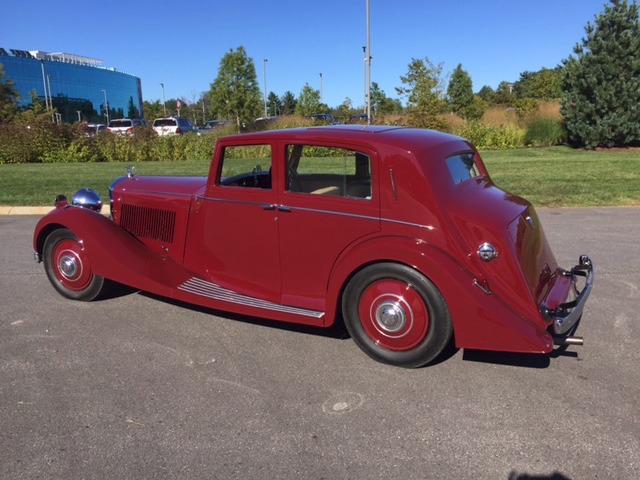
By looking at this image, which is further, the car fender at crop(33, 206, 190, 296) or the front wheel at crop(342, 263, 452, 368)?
the car fender at crop(33, 206, 190, 296)

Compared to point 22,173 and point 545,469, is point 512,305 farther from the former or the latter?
point 22,173

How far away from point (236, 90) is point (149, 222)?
2771 centimetres

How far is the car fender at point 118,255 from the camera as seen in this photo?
4.43 metres

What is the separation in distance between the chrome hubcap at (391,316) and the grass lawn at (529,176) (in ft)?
23.8

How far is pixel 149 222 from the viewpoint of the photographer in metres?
4.78

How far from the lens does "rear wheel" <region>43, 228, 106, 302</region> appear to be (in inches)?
191

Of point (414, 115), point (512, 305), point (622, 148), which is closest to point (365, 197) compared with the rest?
point (512, 305)

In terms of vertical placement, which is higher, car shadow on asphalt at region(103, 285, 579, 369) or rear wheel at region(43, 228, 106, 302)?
rear wheel at region(43, 228, 106, 302)

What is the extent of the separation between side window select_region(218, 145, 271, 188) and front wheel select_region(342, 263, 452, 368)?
1168 mm

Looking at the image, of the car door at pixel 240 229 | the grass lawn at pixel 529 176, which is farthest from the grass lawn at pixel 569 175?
the car door at pixel 240 229

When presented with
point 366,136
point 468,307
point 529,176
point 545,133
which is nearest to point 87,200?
point 366,136

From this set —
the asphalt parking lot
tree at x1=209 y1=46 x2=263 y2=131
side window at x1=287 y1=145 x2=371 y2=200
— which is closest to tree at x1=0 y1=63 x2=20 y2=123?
tree at x1=209 y1=46 x2=263 y2=131

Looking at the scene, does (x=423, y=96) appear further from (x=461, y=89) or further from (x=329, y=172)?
(x=461, y=89)

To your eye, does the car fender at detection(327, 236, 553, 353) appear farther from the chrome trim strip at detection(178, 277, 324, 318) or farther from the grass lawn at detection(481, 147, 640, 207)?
the grass lawn at detection(481, 147, 640, 207)
